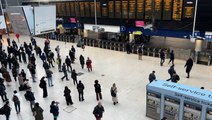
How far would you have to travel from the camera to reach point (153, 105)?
28.1 feet

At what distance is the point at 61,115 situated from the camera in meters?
9.47

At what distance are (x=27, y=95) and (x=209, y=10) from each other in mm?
12817

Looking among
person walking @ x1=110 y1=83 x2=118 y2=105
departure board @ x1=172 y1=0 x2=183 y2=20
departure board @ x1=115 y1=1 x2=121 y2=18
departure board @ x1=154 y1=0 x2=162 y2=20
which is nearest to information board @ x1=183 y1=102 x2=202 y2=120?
person walking @ x1=110 y1=83 x2=118 y2=105

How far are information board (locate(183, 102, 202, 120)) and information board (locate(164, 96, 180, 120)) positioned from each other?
303mm

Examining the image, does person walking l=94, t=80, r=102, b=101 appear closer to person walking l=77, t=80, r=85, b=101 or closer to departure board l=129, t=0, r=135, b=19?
person walking l=77, t=80, r=85, b=101

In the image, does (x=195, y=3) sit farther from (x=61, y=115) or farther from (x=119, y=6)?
(x=61, y=115)

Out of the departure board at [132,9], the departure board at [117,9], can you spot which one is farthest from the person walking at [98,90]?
the departure board at [117,9]

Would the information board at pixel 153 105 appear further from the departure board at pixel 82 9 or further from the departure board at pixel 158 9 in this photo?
the departure board at pixel 82 9

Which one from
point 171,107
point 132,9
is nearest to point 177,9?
point 132,9

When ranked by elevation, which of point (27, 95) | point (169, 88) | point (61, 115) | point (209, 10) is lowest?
point (61, 115)

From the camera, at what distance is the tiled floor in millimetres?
9500

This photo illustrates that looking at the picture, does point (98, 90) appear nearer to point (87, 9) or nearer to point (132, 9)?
point (132, 9)

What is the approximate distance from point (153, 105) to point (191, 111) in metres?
1.61

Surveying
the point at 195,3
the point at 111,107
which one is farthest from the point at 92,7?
the point at 111,107
